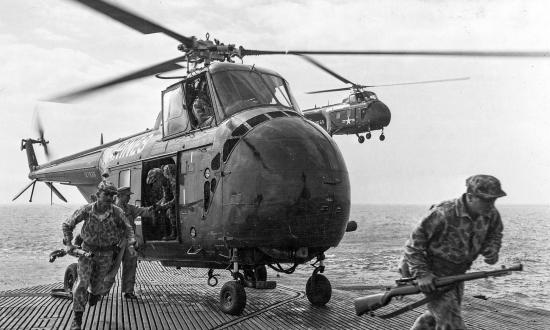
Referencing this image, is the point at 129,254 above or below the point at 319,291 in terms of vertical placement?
above

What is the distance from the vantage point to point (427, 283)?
4609 millimetres

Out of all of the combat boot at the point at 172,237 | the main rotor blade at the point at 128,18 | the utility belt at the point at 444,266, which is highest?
the main rotor blade at the point at 128,18

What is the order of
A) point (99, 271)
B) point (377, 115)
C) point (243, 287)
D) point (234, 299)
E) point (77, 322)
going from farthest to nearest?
point (377, 115) → point (243, 287) → point (234, 299) → point (99, 271) → point (77, 322)

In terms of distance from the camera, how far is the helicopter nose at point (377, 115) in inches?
1182

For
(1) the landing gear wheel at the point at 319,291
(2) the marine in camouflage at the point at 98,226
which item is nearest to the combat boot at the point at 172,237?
(2) the marine in camouflage at the point at 98,226

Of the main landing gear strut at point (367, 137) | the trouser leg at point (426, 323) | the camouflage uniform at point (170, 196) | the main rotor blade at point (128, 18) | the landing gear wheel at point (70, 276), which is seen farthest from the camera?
the main landing gear strut at point (367, 137)

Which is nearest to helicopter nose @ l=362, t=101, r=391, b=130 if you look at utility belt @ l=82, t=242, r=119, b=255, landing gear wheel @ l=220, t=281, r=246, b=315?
landing gear wheel @ l=220, t=281, r=246, b=315

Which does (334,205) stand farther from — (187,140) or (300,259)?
(187,140)

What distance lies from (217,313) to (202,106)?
327cm

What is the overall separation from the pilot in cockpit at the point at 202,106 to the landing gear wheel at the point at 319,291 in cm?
297

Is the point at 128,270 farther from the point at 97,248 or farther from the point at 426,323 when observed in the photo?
the point at 426,323

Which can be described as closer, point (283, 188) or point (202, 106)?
point (283, 188)

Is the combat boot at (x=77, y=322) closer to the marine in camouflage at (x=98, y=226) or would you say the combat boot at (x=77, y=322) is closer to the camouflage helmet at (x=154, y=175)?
the marine in camouflage at (x=98, y=226)

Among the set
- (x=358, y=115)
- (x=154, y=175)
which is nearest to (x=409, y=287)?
(x=154, y=175)
